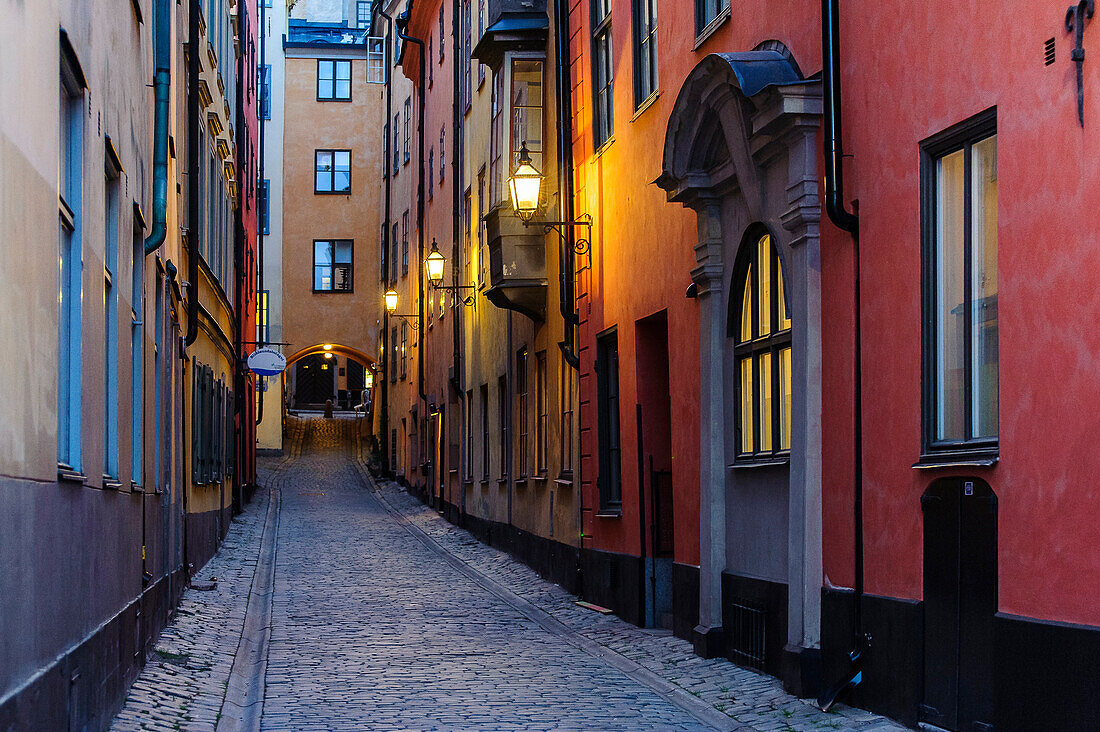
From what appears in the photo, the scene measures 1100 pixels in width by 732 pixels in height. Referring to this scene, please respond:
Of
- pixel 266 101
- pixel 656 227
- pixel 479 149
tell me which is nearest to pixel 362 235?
pixel 266 101

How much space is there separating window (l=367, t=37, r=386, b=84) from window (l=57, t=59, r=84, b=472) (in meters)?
41.4

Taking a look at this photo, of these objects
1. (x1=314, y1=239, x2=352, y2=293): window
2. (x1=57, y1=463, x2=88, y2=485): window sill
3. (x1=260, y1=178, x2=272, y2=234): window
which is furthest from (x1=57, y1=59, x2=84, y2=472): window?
(x1=314, y1=239, x2=352, y2=293): window

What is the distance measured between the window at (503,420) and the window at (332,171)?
2644 centimetres

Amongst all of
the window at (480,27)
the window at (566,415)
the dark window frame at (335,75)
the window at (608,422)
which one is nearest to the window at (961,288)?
the window at (608,422)

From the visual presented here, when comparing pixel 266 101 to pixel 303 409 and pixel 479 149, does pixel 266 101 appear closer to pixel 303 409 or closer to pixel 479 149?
pixel 303 409

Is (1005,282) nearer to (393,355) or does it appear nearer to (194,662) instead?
(194,662)

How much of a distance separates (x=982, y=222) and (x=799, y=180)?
2218mm

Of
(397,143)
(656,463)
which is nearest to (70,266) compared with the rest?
(656,463)

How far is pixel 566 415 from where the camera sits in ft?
59.8

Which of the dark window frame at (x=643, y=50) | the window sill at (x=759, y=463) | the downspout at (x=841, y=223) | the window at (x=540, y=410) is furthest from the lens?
the window at (x=540, y=410)

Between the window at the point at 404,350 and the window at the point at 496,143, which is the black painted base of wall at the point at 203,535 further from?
the window at the point at 404,350

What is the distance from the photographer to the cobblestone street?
9547 millimetres

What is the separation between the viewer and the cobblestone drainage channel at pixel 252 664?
9641 millimetres

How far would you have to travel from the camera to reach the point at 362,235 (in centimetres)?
4891
